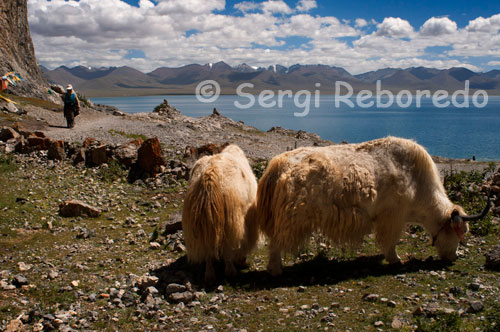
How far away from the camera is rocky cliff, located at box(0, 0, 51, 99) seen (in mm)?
35250

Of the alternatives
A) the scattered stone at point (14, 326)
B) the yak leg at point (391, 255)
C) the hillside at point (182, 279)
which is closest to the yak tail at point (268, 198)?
the hillside at point (182, 279)

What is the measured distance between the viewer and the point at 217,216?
5688mm

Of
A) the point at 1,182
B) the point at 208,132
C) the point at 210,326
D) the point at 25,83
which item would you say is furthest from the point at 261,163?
the point at 25,83

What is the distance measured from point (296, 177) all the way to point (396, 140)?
1865mm

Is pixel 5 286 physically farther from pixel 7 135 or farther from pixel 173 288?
pixel 7 135

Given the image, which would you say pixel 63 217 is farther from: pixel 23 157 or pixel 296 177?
pixel 296 177

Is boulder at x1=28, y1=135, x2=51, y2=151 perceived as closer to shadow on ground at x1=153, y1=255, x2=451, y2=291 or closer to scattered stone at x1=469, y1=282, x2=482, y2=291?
shadow on ground at x1=153, y1=255, x2=451, y2=291

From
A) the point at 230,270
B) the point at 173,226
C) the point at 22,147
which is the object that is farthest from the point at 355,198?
the point at 22,147

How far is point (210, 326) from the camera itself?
4.64 meters

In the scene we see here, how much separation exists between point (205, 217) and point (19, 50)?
138 ft

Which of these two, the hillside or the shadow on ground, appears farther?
the shadow on ground

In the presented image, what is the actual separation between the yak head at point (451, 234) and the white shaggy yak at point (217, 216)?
3.03 meters

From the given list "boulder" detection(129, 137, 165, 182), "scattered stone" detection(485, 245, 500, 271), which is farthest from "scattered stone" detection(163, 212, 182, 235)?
"scattered stone" detection(485, 245, 500, 271)

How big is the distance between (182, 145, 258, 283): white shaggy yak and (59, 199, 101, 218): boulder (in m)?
3.69
